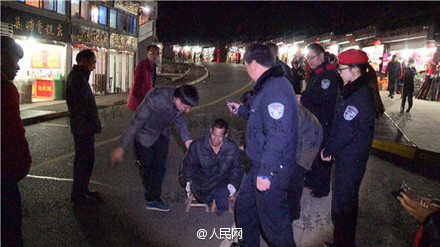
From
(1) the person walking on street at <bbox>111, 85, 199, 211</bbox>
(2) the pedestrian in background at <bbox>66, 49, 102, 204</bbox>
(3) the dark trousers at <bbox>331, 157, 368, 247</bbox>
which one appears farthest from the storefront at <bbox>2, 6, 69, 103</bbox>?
(3) the dark trousers at <bbox>331, 157, 368, 247</bbox>

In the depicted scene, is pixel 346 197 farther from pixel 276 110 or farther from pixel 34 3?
pixel 34 3

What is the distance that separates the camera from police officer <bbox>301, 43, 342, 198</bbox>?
16.6 feet

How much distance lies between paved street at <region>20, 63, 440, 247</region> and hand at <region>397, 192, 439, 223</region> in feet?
6.41

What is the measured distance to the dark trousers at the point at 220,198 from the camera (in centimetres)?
478

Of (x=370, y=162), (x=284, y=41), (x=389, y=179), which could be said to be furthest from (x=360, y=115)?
(x=284, y=41)

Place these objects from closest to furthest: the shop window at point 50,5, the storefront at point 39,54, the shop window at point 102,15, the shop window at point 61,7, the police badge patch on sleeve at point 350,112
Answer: the police badge patch on sleeve at point 350,112, the storefront at point 39,54, the shop window at point 50,5, the shop window at point 61,7, the shop window at point 102,15

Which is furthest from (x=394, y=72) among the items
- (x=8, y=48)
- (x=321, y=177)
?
(x=8, y=48)

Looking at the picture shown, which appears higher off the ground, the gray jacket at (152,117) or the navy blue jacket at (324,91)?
the navy blue jacket at (324,91)

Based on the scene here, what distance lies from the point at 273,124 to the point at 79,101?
110 inches

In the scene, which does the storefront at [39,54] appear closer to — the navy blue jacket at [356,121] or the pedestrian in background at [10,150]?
the pedestrian in background at [10,150]

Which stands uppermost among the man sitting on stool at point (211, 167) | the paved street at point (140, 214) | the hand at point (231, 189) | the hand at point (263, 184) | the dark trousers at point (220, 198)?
the hand at point (263, 184)

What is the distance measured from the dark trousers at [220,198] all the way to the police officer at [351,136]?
5.10 ft

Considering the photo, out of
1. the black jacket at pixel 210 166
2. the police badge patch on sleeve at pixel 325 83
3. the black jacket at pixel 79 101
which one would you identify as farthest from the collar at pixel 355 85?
the black jacket at pixel 79 101

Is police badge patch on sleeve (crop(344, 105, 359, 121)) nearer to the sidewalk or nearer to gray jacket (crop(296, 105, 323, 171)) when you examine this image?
gray jacket (crop(296, 105, 323, 171))
